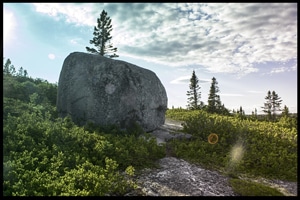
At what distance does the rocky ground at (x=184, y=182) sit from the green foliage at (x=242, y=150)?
82cm

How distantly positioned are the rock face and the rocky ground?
4966 millimetres

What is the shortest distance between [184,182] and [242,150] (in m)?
5.42

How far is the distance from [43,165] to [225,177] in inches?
230

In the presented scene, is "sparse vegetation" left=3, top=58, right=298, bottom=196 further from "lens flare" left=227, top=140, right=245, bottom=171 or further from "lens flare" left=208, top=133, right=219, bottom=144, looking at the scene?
"lens flare" left=208, top=133, right=219, bottom=144

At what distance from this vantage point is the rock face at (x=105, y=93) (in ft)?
46.9

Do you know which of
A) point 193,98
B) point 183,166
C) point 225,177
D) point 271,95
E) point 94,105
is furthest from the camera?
point 193,98

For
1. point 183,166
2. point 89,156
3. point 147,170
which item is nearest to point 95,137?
point 89,156

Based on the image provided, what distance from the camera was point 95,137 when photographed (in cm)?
1104

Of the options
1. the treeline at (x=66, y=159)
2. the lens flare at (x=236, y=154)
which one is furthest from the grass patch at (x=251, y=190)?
the treeline at (x=66, y=159)

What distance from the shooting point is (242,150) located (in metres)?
12.5

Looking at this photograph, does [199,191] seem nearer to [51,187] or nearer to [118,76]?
[51,187]

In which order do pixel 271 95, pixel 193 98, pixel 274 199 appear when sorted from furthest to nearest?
pixel 193 98
pixel 271 95
pixel 274 199

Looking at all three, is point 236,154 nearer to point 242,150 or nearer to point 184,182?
point 242,150

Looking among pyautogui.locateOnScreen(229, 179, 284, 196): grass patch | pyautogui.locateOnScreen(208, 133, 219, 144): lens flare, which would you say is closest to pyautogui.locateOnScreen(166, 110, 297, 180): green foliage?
pyautogui.locateOnScreen(208, 133, 219, 144): lens flare
